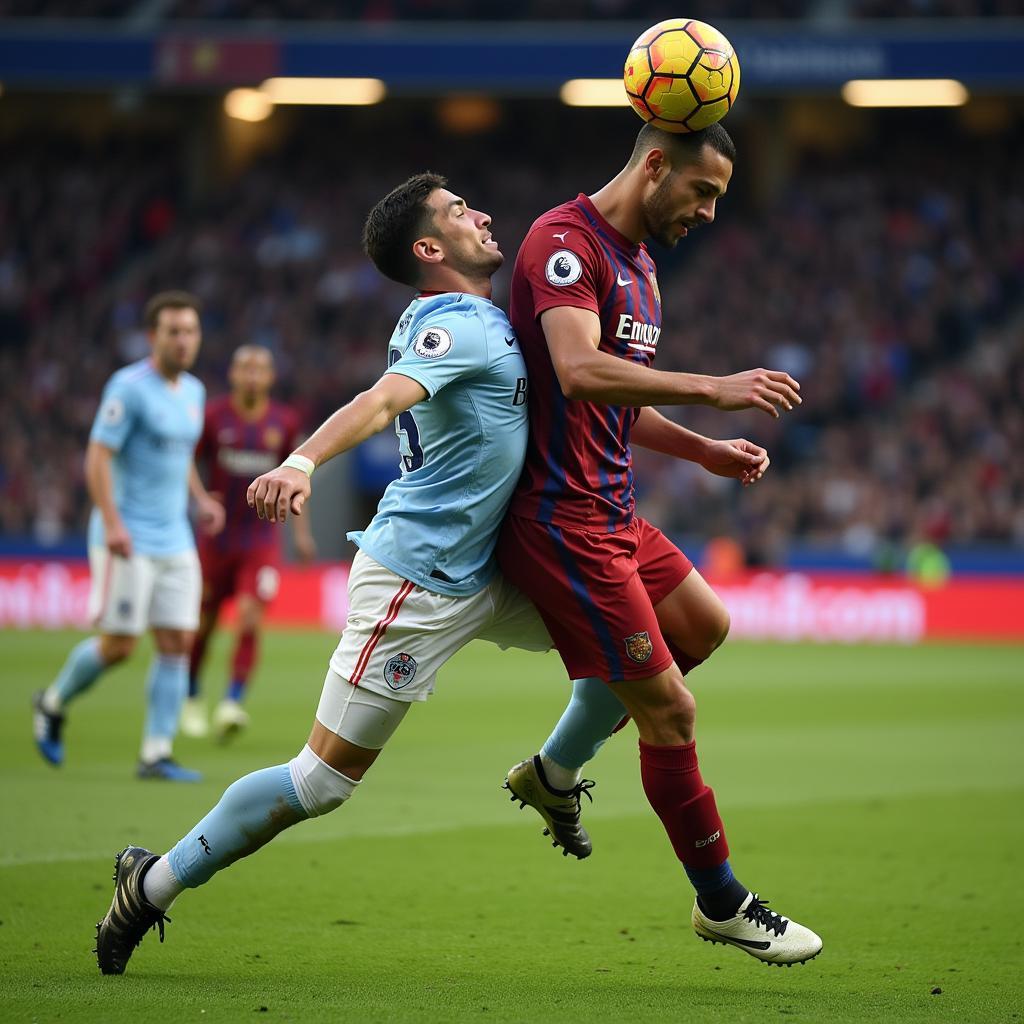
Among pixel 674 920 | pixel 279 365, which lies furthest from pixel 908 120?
pixel 674 920

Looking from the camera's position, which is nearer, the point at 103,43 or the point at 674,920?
the point at 674,920

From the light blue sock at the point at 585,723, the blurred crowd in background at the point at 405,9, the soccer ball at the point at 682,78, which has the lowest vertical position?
the light blue sock at the point at 585,723

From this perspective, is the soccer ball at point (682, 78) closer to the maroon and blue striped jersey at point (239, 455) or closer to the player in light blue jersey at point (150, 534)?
the player in light blue jersey at point (150, 534)

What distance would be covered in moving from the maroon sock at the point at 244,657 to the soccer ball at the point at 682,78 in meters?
6.67

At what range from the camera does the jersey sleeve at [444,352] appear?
4758mm

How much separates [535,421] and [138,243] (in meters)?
29.7

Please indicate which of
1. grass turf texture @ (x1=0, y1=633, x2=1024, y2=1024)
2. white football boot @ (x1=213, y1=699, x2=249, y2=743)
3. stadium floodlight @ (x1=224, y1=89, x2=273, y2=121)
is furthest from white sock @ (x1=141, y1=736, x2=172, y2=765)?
stadium floodlight @ (x1=224, y1=89, x2=273, y2=121)

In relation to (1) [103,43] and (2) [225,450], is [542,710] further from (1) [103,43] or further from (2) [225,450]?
(1) [103,43]

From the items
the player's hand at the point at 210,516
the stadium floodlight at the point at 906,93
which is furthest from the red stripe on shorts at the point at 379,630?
the stadium floodlight at the point at 906,93

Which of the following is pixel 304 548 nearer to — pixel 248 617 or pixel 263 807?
pixel 248 617

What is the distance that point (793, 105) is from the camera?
33.6 metres

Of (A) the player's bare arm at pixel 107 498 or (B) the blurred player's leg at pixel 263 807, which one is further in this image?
(A) the player's bare arm at pixel 107 498

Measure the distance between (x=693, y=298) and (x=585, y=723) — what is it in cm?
2576

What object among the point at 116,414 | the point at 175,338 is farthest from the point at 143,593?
the point at 175,338
